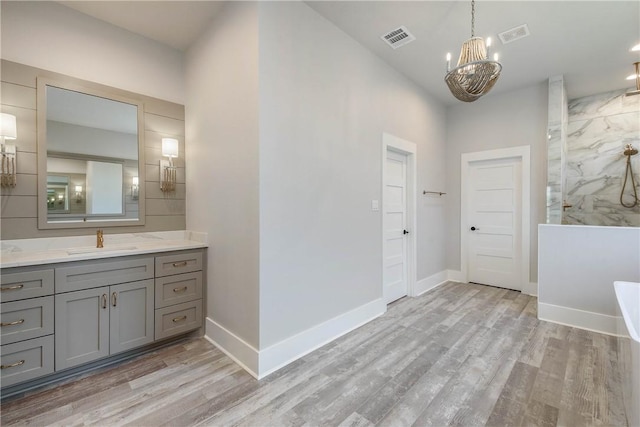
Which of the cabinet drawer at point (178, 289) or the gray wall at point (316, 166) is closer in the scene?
the gray wall at point (316, 166)

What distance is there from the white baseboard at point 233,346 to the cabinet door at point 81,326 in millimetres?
807

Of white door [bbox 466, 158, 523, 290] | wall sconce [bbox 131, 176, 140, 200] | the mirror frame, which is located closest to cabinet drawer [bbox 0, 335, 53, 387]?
the mirror frame

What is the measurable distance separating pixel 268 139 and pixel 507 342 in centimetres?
290

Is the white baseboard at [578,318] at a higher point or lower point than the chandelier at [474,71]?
lower

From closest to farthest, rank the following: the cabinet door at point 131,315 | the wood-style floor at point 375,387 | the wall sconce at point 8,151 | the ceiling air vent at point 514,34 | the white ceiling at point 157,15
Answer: the wood-style floor at point 375,387 → the wall sconce at point 8,151 → the cabinet door at point 131,315 → the white ceiling at point 157,15 → the ceiling air vent at point 514,34

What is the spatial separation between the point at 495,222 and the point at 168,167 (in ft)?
15.6

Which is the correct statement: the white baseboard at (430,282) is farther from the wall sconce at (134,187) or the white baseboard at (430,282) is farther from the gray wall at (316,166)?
the wall sconce at (134,187)

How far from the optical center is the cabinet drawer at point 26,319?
179 cm

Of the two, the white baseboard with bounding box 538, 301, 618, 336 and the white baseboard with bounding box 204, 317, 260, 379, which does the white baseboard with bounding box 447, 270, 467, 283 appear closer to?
the white baseboard with bounding box 538, 301, 618, 336

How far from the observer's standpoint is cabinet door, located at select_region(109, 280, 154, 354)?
2.22 metres

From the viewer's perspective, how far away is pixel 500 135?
14.0ft

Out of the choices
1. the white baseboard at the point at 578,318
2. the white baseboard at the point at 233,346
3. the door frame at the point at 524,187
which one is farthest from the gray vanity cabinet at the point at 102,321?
the door frame at the point at 524,187

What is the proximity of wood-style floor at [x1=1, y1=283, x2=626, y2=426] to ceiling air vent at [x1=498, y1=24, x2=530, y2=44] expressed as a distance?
3108 mm

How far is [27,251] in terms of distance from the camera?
2.23 metres
